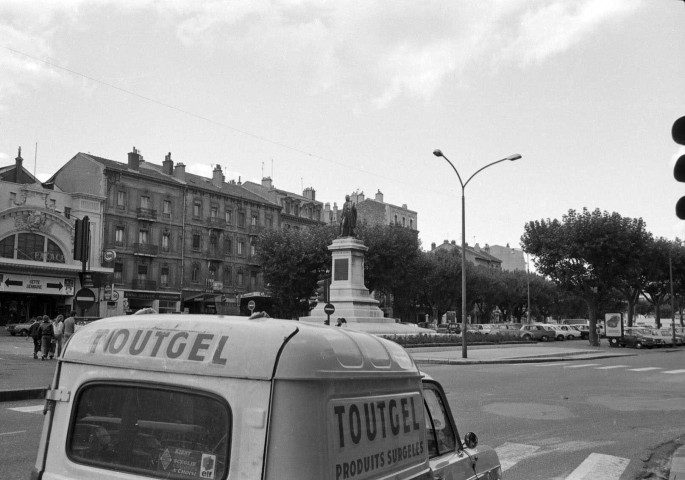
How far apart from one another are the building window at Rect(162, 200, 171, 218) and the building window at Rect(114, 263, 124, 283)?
6326 mm

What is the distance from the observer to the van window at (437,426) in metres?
3.74

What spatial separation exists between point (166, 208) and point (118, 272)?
7530 millimetres

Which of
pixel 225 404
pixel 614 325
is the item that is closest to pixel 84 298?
pixel 225 404

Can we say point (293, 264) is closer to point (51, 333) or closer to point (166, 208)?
point (166, 208)

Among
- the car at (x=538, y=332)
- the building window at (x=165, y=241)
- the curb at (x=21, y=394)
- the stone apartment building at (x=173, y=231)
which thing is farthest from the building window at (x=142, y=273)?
the curb at (x=21, y=394)

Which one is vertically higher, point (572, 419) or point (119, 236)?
point (119, 236)

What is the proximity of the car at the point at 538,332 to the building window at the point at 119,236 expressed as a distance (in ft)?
105

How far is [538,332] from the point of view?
168 feet

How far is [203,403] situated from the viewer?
9.00 feet

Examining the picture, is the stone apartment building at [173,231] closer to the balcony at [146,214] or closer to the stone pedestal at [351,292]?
the balcony at [146,214]

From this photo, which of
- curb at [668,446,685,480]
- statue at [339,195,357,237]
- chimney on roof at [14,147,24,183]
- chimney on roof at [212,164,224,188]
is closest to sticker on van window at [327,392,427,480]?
curb at [668,446,685,480]

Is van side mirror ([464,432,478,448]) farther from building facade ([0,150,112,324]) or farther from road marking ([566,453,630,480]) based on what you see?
building facade ([0,150,112,324])

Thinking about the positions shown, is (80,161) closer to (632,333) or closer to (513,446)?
(632,333)

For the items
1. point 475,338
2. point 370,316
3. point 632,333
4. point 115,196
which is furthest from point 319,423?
point 115,196
